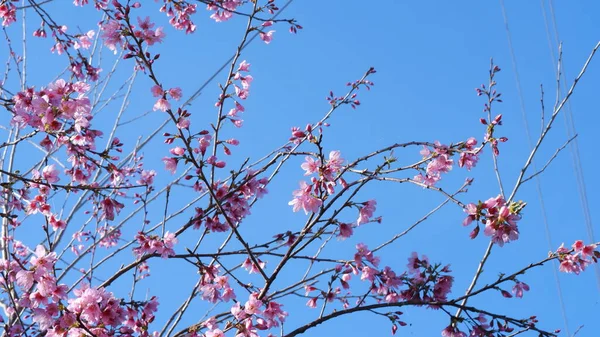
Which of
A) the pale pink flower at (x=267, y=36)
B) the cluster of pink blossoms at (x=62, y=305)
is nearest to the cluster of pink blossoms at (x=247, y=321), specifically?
the cluster of pink blossoms at (x=62, y=305)

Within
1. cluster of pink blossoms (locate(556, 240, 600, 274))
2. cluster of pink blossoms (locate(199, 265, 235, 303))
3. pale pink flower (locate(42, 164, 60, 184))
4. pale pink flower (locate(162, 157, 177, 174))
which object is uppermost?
pale pink flower (locate(42, 164, 60, 184))

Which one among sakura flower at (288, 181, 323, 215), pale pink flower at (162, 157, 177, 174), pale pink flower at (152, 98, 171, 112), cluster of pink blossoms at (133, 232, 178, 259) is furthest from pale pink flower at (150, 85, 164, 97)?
sakura flower at (288, 181, 323, 215)

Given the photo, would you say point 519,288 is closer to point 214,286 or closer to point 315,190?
point 315,190

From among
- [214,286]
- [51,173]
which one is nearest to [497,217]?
[214,286]

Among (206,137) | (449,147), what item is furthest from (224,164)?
(449,147)

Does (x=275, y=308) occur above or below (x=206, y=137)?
below

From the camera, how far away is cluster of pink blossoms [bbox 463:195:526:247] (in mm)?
2023

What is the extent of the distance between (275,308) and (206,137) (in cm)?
73

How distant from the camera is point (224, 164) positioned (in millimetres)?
2518

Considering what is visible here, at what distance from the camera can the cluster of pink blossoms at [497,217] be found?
79.6 inches

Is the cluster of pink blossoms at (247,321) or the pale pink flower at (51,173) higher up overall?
the pale pink flower at (51,173)

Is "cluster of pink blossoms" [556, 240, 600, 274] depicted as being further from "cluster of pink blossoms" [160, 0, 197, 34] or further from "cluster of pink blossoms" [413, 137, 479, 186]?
"cluster of pink blossoms" [160, 0, 197, 34]

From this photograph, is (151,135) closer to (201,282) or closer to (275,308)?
(201,282)

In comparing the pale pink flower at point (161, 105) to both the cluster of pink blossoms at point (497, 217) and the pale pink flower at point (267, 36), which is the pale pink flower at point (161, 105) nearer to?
the pale pink flower at point (267, 36)
